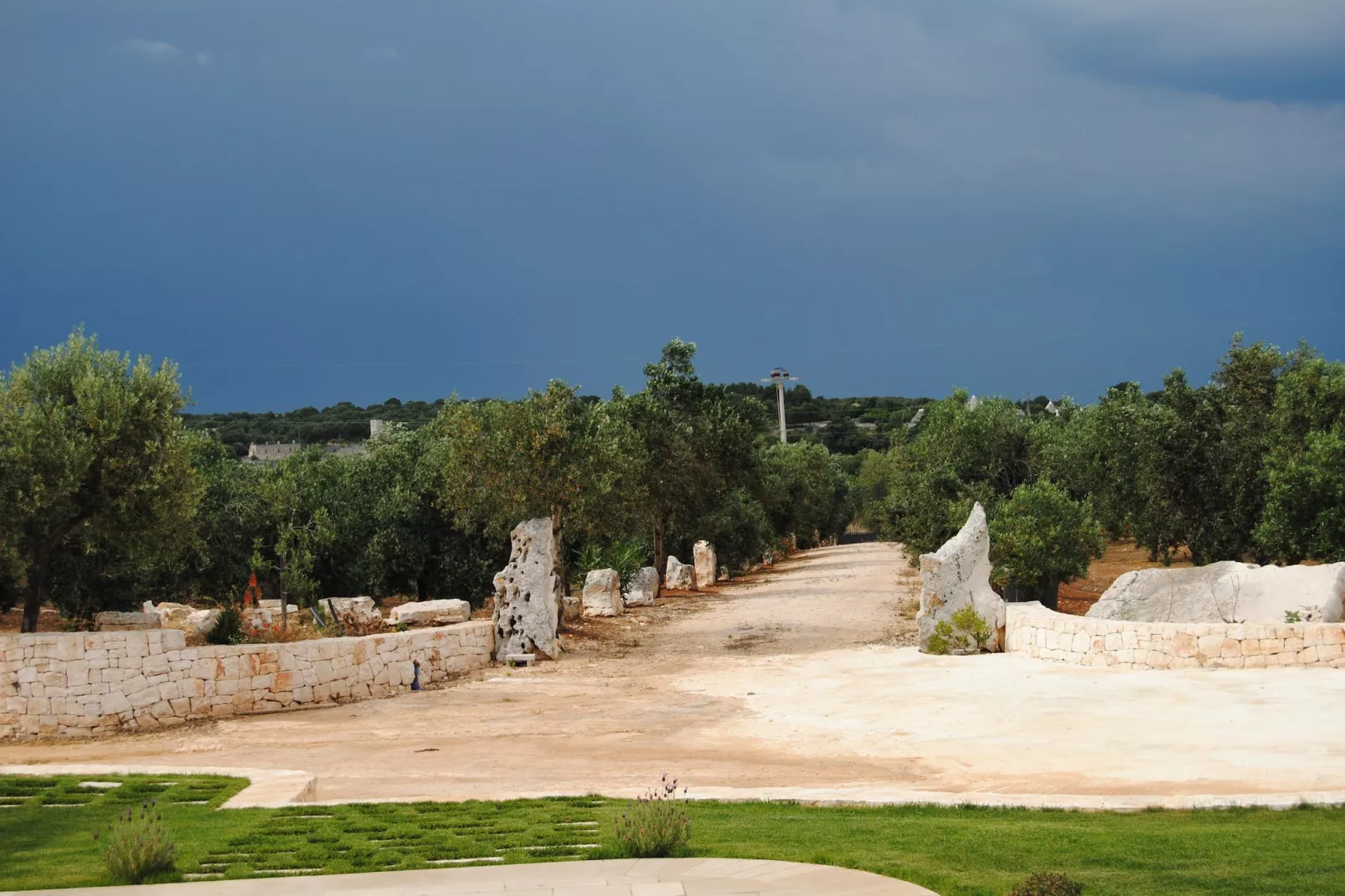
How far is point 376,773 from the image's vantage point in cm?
1310

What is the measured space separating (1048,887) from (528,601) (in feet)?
55.4

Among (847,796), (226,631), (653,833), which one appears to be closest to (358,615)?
(226,631)

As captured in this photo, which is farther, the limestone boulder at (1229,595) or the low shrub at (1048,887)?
the limestone boulder at (1229,595)

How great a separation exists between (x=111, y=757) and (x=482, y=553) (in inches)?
732

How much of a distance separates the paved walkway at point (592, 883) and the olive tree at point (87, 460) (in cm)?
1136

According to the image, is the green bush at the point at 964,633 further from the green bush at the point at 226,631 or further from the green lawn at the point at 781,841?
the green bush at the point at 226,631

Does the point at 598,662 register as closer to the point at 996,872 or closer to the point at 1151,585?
the point at 1151,585

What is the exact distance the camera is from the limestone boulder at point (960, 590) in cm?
2084

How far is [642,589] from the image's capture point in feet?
112

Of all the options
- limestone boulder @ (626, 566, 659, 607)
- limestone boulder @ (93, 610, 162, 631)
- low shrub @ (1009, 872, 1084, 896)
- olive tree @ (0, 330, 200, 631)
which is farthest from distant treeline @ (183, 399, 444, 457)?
low shrub @ (1009, 872, 1084, 896)

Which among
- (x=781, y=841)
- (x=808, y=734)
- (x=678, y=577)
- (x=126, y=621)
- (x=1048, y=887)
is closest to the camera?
(x=1048, y=887)

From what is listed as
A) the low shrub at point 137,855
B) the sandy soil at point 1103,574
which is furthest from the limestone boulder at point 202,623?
the sandy soil at point 1103,574

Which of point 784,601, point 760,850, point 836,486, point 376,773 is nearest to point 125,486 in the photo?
point 376,773

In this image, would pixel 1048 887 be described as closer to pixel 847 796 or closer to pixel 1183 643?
pixel 847 796
